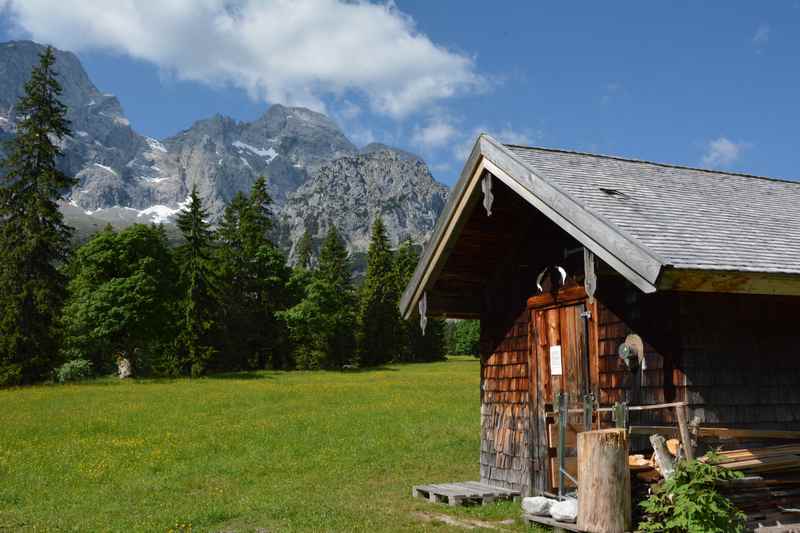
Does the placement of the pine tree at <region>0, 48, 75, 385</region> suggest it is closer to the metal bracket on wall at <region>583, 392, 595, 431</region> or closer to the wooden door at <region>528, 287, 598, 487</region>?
the wooden door at <region>528, 287, 598, 487</region>

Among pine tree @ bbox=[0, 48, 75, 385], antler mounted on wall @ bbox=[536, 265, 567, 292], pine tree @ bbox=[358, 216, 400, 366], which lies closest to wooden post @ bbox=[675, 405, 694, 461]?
antler mounted on wall @ bbox=[536, 265, 567, 292]

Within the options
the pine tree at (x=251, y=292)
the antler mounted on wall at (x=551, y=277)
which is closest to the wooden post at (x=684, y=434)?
the antler mounted on wall at (x=551, y=277)

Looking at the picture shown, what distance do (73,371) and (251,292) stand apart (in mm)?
22106

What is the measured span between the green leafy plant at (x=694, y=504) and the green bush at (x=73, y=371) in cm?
5079

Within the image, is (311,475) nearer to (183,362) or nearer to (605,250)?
(605,250)

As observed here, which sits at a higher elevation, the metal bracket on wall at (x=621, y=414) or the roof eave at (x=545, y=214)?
the roof eave at (x=545, y=214)

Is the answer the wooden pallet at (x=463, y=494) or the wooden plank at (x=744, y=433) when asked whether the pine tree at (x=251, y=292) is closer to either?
the wooden pallet at (x=463, y=494)

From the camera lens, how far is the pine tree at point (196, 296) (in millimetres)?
57781

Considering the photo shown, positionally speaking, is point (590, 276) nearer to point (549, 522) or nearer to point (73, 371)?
point (549, 522)

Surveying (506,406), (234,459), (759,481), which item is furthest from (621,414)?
(234,459)

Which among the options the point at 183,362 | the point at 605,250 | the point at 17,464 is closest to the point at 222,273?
the point at 183,362

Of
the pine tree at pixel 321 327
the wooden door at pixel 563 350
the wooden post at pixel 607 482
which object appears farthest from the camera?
the pine tree at pixel 321 327

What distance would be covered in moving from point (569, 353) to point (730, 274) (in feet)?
12.6

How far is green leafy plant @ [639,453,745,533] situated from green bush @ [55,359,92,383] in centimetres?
5079
